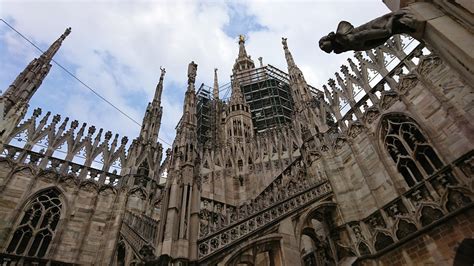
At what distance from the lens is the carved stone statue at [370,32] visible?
343 centimetres

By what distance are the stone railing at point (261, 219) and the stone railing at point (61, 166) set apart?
23.9 feet

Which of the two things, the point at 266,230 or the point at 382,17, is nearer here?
the point at 382,17

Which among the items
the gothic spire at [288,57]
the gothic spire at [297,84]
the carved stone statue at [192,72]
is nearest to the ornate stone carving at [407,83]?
the gothic spire at [297,84]

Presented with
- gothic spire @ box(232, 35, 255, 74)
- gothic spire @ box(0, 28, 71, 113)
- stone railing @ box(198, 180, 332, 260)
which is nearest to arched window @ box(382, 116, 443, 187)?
stone railing @ box(198, 180, 332, 260)

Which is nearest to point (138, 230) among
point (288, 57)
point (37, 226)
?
point (37, 226)

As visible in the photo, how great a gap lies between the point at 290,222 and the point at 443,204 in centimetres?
350

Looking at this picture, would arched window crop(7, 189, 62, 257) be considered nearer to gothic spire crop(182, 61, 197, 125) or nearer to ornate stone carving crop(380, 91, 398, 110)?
gothic spire crop(182, 61, 197, 125)

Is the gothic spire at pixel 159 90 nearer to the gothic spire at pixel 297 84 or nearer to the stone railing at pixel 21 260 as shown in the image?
the gothic spire at pixel 297 84

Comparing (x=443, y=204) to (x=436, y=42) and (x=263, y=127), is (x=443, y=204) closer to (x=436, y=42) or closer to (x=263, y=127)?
(x=436, y=42)

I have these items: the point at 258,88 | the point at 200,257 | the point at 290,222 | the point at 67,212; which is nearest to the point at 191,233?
the point at 200,257

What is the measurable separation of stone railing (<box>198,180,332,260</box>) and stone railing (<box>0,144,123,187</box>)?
7275mm

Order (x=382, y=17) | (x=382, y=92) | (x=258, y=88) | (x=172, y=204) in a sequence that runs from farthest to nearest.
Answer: (x=258, y=88), (x=382, y=92), (x=172, y=204), (x=382, y=17)

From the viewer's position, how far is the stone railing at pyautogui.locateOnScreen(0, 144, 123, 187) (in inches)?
461

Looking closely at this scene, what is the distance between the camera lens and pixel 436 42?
3.23m
